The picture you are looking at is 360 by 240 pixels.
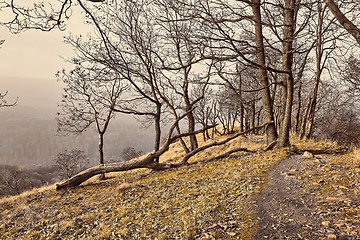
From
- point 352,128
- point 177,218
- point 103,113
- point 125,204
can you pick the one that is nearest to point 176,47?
point 103,113

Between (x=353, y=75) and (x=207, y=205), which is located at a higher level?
(x=353, y=75)

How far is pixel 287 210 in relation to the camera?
464cm

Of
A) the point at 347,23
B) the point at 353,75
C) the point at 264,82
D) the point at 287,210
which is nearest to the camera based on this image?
the point at 347,23

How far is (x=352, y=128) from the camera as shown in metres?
26.9

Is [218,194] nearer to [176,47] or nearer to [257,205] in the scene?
[257,205]

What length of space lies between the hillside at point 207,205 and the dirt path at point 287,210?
0.05 ft

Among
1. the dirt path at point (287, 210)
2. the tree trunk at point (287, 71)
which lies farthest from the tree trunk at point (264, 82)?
the dirt path at point (287, 210)

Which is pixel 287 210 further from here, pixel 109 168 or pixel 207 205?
pixel 109 168

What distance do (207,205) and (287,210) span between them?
1.57 m

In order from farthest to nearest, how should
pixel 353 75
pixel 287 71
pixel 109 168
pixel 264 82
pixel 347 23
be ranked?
1. pixel 353 75
2. pixel 109 168
3. pixel 264 82
4. pixel 287 71
5. pixel 347 23

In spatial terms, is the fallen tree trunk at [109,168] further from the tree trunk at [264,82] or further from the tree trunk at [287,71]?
the tree trunk at [287,71]

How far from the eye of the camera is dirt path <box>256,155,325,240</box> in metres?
3.95

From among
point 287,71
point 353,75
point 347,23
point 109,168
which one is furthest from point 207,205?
point 353,75

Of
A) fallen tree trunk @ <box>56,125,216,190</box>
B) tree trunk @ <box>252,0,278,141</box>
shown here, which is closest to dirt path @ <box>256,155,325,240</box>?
tree trunk @ <box>252,0,278,141</box>
